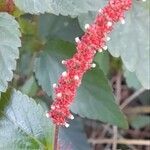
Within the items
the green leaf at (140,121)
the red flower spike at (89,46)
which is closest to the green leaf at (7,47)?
the red flower spike at (89,46)

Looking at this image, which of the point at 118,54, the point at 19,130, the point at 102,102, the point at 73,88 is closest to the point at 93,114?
→ the point at 102,102

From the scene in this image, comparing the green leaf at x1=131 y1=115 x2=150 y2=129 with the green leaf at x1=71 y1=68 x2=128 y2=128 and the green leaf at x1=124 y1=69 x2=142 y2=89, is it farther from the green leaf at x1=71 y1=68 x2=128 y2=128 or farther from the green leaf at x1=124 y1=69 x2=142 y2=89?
the green leaf at x1=71 y1=68 x2=128 y2=128

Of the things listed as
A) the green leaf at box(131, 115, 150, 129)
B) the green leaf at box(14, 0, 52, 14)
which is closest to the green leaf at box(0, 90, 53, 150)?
the green leaf at box(14, 0, 52, 14)

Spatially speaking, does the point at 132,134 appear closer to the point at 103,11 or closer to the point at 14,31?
the point at 14,31

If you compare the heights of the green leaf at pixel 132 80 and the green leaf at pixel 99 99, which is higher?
the green leaf at pixel 132 80

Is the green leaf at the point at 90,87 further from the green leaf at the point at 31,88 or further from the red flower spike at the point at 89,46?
the red flower spike at the point at 89,46

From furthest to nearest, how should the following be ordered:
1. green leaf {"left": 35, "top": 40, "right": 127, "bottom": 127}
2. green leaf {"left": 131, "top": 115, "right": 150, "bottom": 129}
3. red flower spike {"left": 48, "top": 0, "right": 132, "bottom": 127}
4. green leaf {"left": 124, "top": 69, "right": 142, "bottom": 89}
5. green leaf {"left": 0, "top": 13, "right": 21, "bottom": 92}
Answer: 1. green leaf {"left": 131, "top": 115, "right": 150, "bottom": 129}
2. green leaf {"left": 124, "top": 69, "right": 142, "bottom": 89}
3. green leaf {"left": 35, "top": 40, "right": 127, "bottom": 127}
4. green leaf {"left": 0, "top": 13, "right": 21, "bottom": 92}
5. red flower spike {"left": 48, "top": 0, "right": 132, "bottom": 127}
